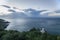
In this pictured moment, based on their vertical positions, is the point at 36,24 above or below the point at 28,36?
above

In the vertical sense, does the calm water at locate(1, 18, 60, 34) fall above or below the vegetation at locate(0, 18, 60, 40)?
above

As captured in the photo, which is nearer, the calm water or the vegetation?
the vegetation

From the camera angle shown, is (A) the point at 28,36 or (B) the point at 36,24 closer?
(A) the point at 28,36

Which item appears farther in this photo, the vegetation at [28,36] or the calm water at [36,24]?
the calm water at [36,24]

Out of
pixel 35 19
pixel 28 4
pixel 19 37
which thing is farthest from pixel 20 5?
pixel 19 37

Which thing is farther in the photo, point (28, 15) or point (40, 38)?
point (28, 15)

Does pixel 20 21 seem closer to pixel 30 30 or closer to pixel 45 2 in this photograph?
pixel 30 30

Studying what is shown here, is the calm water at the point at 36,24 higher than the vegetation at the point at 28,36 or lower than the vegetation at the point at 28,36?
higher

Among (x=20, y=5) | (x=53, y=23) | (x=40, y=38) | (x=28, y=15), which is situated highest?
(x=20, y=5)
